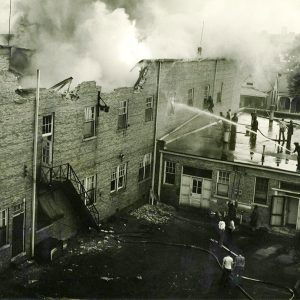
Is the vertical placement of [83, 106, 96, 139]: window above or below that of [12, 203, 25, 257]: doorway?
above

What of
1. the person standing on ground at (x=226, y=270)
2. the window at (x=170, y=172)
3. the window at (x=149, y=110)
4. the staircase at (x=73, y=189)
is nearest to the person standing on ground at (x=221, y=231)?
the person standing on ground at (x=226, y=270)

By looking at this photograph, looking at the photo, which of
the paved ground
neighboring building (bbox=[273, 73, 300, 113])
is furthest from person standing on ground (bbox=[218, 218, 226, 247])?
neighboring building (bbox=[273, 73, 300, 113])

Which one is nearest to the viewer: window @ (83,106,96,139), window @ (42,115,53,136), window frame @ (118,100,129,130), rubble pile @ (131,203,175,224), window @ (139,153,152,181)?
window @ (42,115,53,136)

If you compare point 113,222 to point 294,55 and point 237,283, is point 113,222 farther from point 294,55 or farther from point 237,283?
point 294,55

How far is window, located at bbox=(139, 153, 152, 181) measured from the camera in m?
25.7

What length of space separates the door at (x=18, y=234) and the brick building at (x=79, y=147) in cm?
4

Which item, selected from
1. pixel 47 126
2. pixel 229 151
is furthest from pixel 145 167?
pixel 47 126

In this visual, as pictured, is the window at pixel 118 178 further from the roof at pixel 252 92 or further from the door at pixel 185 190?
the roof at pixel 252 92

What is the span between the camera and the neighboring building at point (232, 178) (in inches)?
923

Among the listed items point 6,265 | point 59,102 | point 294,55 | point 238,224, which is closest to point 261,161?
point 238,224

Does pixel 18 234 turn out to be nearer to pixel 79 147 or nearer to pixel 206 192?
pixel 79 147

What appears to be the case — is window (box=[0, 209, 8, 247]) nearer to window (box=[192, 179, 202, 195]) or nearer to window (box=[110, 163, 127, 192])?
window (box=[110, 163, 127, 192])

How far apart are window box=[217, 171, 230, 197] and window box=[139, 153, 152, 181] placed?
414cm

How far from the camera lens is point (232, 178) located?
79.6 feet
